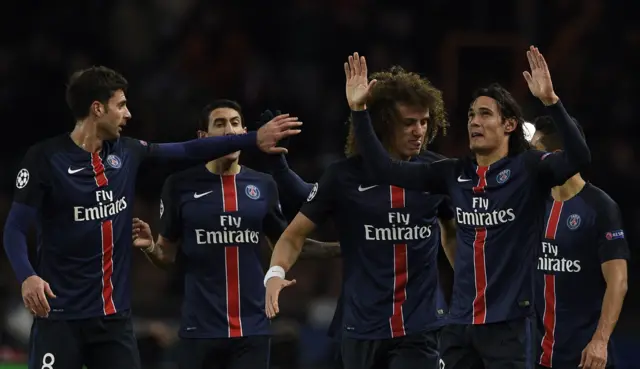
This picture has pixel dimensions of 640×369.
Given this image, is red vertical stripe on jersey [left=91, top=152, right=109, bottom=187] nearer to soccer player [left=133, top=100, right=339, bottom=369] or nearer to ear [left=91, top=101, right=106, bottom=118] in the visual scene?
ear [left=91, top=101, right=106, bottom=118]

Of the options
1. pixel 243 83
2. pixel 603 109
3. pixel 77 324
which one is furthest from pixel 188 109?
pixel 77 324

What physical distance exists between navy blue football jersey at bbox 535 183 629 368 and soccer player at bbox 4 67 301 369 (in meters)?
1.78

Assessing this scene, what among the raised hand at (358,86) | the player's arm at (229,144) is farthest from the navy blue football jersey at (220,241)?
the raised hand at (358,86)

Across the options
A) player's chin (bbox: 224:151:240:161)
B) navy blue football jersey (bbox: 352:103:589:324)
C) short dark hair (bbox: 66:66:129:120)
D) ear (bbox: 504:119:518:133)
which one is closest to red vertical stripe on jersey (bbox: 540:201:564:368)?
navy blue football jersey (bbox: 352:103:589:324)

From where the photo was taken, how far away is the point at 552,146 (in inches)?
344

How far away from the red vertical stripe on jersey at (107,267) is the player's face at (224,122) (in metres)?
1.11

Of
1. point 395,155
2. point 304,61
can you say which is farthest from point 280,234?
point 304,61

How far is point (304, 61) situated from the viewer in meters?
14.8

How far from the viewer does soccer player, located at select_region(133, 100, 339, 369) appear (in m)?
8.38

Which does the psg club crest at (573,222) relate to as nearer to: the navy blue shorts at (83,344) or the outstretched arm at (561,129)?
the outstretched arm at (561,129)

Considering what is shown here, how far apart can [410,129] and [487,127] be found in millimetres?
475

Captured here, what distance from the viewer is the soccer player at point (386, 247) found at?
7785 mm

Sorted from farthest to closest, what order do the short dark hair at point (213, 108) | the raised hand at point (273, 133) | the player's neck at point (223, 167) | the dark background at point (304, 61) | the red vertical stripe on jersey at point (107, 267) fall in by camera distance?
the dark background at point (304, 61) → the short dark hair at point (213, 108) → the player's neck at point (223, 167) → the raised hand at point (273, 133) → the red vertical stripe on jersey at point (107, 267)

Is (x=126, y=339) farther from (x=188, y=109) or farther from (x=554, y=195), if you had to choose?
(x=188, y=109)
